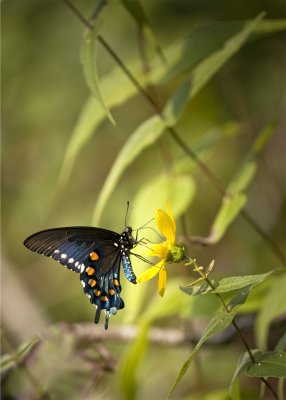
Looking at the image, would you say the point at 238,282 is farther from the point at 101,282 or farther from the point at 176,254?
the point at 101,282

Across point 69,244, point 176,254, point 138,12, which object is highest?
point 138,12

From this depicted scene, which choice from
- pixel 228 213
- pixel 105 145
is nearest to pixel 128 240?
pixel 228 213

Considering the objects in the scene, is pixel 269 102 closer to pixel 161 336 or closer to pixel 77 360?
pixel 161 336

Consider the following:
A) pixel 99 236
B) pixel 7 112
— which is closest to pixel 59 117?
pixel 7 112

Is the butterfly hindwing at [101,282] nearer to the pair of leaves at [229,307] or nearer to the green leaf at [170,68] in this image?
the pair of leaves at [229,307]

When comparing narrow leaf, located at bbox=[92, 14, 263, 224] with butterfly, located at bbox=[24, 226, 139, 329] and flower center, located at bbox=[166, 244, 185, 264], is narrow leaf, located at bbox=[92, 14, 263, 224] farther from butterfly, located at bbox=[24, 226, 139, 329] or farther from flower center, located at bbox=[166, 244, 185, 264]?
flower center, located at bbox=[166, 244, 185, 264]

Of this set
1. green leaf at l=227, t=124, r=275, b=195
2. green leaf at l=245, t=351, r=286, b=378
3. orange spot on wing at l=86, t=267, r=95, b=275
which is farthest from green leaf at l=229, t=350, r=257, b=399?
green leaf at l=227, t=124, r=275, b=195
